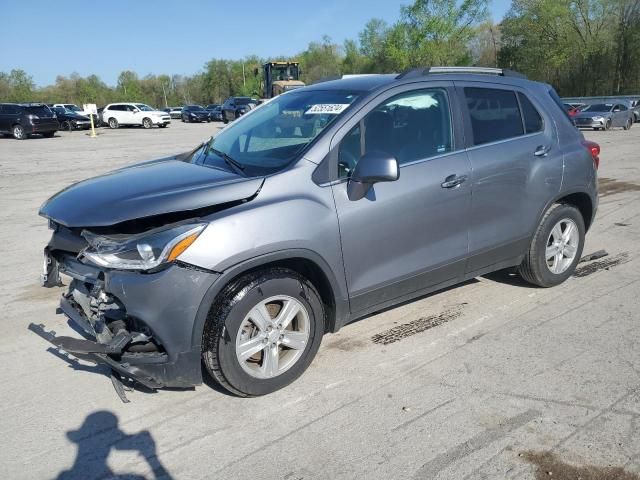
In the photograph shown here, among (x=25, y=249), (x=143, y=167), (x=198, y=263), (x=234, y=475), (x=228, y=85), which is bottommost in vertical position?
(x=234, y=475)

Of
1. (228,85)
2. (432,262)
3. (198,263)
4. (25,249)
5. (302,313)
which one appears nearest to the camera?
(198,263)

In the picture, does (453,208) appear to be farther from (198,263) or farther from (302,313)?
(198,263)

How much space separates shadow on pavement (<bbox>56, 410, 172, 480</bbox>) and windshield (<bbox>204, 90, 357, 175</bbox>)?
1703 mm

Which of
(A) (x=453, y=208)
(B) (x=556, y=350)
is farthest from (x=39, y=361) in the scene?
(B) (x=556, y=350)

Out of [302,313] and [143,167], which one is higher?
[143,167]

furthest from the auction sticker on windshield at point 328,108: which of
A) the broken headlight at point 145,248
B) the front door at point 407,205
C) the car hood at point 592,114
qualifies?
the car hood at point 592,114

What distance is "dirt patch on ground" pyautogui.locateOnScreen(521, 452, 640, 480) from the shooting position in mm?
2512

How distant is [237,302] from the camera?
297 cm

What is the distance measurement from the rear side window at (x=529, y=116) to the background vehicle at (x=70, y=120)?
34.7m

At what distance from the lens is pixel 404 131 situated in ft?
12.3

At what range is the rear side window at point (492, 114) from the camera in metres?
4.08

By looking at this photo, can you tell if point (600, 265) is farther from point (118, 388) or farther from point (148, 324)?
point (118, 388)

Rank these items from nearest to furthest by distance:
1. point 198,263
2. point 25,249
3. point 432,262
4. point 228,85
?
1. point 198,263
2. point 432,262
3. point 25,249
4. point 228,85

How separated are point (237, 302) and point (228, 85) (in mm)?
106945
